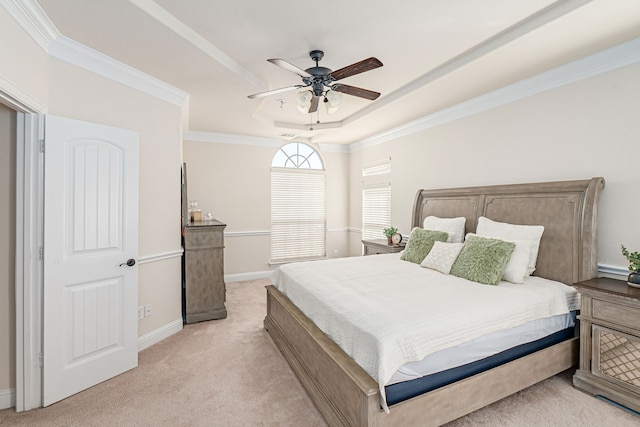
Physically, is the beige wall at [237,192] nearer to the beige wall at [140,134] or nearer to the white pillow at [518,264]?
the beige wall at [140,134]

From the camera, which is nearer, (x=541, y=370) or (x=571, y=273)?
(x=541, y=370)

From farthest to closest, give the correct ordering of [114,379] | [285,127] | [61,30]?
[285,127]
[114,379]
[61,30]

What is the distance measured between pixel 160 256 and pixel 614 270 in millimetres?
4195

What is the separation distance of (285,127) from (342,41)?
2.67 metres

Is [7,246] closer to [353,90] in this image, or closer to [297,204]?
[353,90]

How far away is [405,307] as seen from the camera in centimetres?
200

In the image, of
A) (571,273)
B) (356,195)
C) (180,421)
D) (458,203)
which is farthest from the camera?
(356,195)

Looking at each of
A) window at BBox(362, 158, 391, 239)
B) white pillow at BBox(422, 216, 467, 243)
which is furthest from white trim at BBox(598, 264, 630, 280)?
window at BBox(362, 158, 391, 239)

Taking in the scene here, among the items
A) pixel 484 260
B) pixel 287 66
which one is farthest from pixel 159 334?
pixel 484 260

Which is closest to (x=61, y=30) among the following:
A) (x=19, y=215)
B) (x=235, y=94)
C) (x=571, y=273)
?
(x=19, y=215)

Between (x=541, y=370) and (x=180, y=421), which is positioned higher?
(x=541, y=370)

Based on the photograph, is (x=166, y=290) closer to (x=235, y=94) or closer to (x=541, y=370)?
(x=235, y=94)

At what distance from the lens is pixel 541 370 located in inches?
89.1

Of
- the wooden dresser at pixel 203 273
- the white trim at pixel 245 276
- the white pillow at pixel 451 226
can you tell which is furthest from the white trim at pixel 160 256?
the white pillow at pixel 451 226
